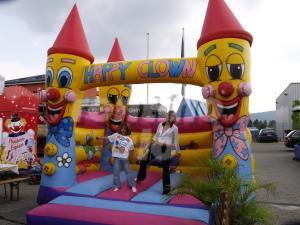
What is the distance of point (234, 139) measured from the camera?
5.12 m

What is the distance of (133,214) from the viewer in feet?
14.4

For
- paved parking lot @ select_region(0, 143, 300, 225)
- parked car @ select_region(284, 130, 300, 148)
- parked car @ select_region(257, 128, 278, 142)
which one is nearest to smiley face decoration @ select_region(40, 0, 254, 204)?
paved parking lot @ select_region(0, 143, 300, 225)

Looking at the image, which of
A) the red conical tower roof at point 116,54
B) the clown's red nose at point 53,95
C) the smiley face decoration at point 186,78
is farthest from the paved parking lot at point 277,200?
the red conical tower roof at point 116,54

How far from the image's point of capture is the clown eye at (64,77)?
6.07 m

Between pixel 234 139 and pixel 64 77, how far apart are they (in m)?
3.23

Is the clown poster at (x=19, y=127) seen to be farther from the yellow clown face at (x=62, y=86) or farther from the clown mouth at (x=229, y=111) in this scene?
the clown mouth at (x=229, y=111)

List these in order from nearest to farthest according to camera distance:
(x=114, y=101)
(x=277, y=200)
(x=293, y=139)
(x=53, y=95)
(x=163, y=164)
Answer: (x=163, y=164) < (x=53, y=95) < (x=277, y=200) < (x=114, y=101) < (x=293, y=139)

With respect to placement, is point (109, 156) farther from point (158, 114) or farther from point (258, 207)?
point (258, 207)

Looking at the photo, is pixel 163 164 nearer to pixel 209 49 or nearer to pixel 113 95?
pixel 209 49

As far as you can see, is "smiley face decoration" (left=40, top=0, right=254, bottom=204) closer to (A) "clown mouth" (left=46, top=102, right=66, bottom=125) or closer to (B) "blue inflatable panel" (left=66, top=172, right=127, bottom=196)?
(A) "clown mouth" (left=46, top=102, right=66, bottom=125)

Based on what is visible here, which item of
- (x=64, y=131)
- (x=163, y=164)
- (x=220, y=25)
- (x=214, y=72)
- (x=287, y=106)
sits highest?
(x=287, y=106)

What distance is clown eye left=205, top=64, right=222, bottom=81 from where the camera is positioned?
→ 5191 mm

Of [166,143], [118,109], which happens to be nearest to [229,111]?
[166,143]

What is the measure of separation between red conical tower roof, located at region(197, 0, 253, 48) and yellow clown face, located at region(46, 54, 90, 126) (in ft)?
7.71
